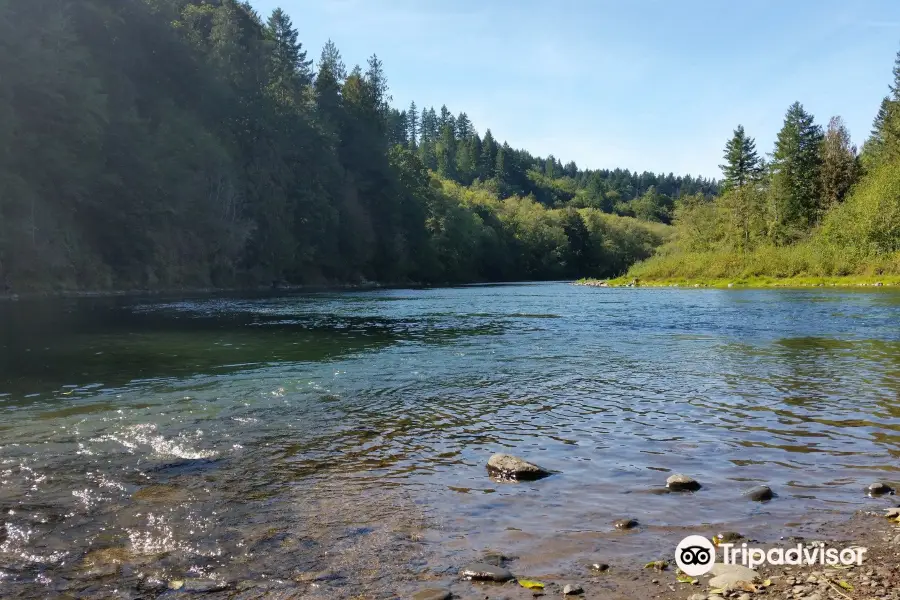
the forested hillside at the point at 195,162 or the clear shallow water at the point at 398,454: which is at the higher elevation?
the forested hillside at the point at 195,162

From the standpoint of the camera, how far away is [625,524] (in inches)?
287

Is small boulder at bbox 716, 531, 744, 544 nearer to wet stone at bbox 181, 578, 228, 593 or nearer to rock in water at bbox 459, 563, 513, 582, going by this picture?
rock in water at bbox 459, 563, 513, 582

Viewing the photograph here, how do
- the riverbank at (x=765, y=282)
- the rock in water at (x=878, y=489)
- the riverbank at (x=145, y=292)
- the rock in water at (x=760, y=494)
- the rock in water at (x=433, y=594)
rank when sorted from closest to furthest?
1. the rock in water at (x=433, y=594)
2. the rock in water at (x=760, y=494)
3. the rock in water at (x=878, y=489)
4. the riverbank at (x=145, y=292)
5. the riverbank at (x=765, y=282)

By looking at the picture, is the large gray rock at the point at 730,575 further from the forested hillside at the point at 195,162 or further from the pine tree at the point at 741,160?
the pine tree at the point at 741,160

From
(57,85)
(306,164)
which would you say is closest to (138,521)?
(57,85)

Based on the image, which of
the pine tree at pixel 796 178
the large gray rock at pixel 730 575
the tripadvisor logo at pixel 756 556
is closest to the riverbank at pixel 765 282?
the pine tree at pixel 796 178

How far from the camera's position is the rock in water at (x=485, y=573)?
19.9 feet

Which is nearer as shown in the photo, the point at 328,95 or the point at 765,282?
the point at 765,282

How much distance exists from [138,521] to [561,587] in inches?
199

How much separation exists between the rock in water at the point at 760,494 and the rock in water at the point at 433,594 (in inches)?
175

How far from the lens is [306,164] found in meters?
109

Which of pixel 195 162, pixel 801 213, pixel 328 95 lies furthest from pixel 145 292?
pixel 801 213

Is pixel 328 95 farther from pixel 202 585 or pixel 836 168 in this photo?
pixel 202 585

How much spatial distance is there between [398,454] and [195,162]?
84.6 meters
